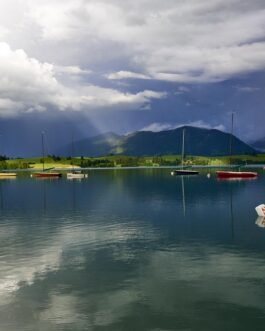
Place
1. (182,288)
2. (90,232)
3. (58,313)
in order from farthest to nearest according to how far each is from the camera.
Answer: (90,232), (182,288), (58,313)

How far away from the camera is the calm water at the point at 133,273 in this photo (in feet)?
105

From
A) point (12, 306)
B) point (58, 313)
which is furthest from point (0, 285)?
point (58, 313)

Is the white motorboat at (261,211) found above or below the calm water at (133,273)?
above

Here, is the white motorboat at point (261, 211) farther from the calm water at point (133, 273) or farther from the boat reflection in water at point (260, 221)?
the calm water at point (133, 273)

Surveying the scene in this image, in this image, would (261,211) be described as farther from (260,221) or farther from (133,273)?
(133,273)

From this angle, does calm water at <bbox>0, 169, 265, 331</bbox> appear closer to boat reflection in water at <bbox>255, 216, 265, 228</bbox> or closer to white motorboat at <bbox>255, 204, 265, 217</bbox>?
boat reflection in water at <bbox>255, 216, 265, 228</bbox>

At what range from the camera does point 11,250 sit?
2207 inches

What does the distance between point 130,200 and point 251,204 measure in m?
34.4

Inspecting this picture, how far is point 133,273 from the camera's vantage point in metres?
43.9

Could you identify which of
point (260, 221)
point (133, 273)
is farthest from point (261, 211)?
point (133, 273)

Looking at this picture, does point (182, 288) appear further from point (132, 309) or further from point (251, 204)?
point (251, 204)

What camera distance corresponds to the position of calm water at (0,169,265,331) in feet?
105

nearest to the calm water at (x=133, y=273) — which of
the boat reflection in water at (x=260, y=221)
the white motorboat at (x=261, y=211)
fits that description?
the boat reflection in water at (x=260, y=221)

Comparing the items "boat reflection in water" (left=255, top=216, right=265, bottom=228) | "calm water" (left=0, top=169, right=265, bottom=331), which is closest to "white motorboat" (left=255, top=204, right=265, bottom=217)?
"boat reflection in water" (left=255, top=216, right=265, bottom=228)
